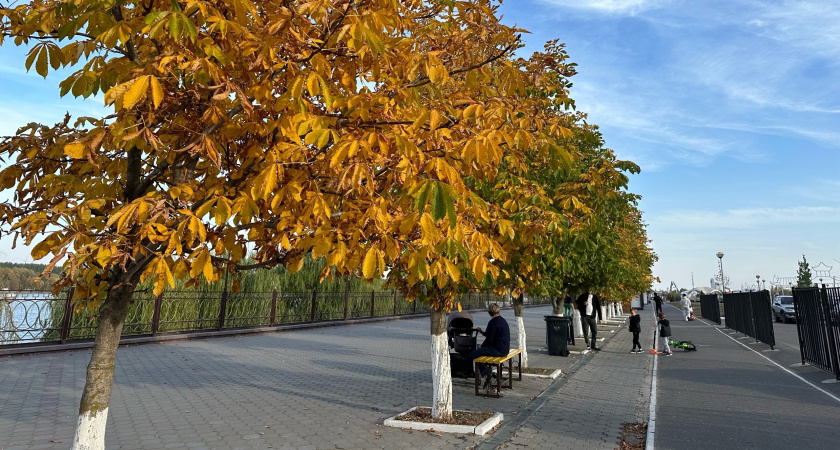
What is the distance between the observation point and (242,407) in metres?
7.39

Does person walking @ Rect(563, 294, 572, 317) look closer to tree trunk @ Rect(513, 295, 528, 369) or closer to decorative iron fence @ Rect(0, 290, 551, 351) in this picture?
decorative iron fence @ Rect(0, 290, 551, 351)

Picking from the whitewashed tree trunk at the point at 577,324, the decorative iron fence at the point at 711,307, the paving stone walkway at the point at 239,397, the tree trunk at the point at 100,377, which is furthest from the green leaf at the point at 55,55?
the decorative iron fence at the point at 711,307

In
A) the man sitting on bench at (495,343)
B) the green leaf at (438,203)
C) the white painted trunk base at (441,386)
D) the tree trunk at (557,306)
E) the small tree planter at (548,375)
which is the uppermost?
the green leaf at (438,203)

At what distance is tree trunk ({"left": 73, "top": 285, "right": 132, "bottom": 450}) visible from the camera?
3074mm

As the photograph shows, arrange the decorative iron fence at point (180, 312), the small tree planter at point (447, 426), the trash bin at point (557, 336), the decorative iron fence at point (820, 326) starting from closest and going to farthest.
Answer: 1. the small tree planter at point (447, 426)
2. the decorative iron fence at point (820, 326)
3. the decorative iron fence at point (180, 312)
4. the trash bin at point (557, 336)

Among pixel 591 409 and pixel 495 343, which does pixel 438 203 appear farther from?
pixel 495 343

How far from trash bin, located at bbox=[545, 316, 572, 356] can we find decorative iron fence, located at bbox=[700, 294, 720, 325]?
2180 cm

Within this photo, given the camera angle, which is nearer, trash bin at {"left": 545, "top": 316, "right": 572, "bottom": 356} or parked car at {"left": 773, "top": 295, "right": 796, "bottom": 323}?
trash bin at {"left": 545, "top": 316, "right": 572, "bottom": 356}

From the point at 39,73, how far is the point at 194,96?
93 centimetres

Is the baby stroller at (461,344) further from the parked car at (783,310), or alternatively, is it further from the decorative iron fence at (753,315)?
the parked car at (783,310)

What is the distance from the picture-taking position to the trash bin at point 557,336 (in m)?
14.5

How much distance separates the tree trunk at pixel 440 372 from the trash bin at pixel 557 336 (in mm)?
8041

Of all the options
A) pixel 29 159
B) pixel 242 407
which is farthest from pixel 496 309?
pixel 29 159

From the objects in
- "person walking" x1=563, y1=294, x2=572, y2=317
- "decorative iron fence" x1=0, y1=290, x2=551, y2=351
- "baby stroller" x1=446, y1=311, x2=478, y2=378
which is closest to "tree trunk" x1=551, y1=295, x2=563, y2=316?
"person walking" x1=563, y1=294, x2=572, y2=317
